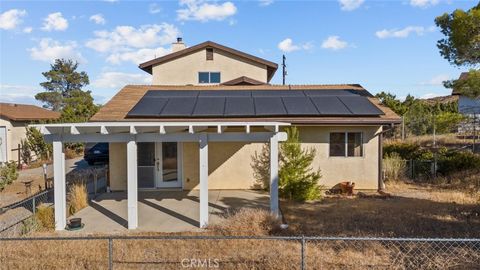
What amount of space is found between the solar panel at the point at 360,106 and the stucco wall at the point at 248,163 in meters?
0.63

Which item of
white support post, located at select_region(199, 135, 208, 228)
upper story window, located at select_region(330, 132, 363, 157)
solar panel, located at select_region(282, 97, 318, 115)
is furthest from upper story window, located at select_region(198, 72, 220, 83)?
white support post, located at select_region(199, 135, 208, 228)

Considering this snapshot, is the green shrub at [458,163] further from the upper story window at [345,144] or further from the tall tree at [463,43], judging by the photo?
the upper story window at [345,144]

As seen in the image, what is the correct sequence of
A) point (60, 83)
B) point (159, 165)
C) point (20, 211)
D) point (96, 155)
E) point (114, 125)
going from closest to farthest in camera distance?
point (114, 125) < point (20, 211) < point (159, 165) < point (96, 155) < point (60, 83)

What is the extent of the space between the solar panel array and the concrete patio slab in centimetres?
291

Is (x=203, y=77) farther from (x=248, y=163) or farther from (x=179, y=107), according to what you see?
(x=248, y=163)

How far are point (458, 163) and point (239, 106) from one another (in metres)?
9.36

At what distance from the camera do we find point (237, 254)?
20.4 ft

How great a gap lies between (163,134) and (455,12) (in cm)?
1175

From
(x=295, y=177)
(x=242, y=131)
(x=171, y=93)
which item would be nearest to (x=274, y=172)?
(x=295, y=177)

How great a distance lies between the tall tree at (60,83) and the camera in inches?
1854

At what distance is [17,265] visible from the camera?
229 inches

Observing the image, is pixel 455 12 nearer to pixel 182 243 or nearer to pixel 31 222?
pixel 182 243

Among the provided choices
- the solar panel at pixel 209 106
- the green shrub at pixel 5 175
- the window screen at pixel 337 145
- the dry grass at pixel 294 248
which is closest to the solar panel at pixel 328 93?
the window screen at pixel 337 145

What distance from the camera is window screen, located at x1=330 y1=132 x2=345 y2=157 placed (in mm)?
12609
